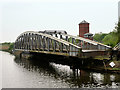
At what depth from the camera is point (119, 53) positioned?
35.0 meters

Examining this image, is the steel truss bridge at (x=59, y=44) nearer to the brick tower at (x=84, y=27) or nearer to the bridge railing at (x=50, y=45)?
the bridge railing at (x=50, y=45)

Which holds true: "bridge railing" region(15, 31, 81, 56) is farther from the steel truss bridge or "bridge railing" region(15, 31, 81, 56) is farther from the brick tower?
the brick tower

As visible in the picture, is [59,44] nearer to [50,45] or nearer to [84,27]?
Answer: [50,45]

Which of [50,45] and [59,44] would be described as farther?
[50,45]

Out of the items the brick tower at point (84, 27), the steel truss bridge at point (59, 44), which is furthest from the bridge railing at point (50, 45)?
the brick tower at point (84, 27)

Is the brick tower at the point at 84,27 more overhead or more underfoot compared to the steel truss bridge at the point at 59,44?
more overhead

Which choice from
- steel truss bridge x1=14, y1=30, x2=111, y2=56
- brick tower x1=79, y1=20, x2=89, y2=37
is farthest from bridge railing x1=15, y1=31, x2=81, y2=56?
brick tower x1=79, y1=20, x2=89, y2=37

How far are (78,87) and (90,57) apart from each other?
12.2 m

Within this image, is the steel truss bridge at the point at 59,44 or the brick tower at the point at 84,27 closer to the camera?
the steel truss bridge at the point at 59,44

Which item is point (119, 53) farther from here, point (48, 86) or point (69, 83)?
point (48, 86)

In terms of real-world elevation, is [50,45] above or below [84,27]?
below

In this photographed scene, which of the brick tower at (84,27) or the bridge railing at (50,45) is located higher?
the brick tower at (84,27)

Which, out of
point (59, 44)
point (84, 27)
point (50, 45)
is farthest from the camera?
point (84, 27)

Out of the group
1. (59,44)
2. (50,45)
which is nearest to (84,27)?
(50,45)
